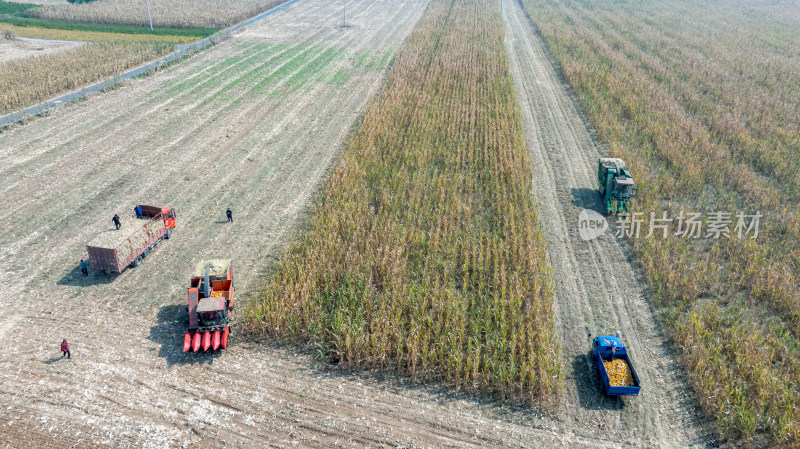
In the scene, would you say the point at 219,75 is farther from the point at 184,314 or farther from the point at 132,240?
the point at 184,314

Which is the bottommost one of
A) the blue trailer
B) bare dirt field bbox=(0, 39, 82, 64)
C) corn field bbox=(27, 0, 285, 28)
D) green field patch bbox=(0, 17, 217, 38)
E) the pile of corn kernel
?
the pile of corn kernel

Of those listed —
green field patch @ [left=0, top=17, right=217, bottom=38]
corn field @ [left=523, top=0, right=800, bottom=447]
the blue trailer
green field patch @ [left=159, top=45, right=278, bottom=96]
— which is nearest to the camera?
the blue trailer

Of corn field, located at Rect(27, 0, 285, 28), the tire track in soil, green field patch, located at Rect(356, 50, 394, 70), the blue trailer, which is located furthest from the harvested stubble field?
corn field, located at Rect(27, 0, 285, 28)

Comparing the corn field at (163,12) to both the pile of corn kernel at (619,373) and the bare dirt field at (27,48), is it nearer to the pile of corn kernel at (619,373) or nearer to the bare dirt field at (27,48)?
the bare dirt field at (27,48)

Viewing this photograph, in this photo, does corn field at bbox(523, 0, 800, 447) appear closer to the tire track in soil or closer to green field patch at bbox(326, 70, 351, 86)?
the tire track in soil

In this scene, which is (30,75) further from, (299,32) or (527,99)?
(527,99)

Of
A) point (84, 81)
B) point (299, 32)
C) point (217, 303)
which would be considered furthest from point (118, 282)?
point (299, 32)

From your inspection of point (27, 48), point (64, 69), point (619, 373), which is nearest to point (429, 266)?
point (619, 373)
